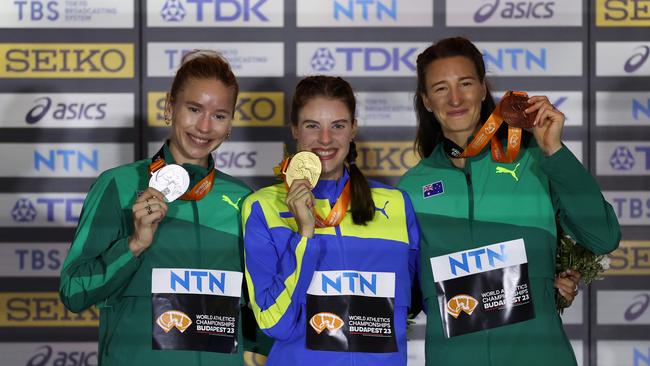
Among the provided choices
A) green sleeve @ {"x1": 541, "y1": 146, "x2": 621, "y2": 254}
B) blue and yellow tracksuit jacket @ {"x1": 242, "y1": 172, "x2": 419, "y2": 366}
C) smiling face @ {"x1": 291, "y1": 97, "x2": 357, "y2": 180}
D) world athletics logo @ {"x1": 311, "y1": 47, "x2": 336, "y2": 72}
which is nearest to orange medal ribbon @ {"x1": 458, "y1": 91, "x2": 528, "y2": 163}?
green sleeve @ {"x1": 541, "y1": 146, "x2": 621, "y2": 254}

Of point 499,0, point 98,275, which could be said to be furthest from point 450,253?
point 499,0

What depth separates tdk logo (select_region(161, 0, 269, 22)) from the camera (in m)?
3.47

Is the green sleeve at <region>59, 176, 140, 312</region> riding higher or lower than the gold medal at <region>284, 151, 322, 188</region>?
lower

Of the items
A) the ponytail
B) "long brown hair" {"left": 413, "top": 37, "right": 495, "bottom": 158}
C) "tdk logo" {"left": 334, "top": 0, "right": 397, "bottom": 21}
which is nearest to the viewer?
the ponytail

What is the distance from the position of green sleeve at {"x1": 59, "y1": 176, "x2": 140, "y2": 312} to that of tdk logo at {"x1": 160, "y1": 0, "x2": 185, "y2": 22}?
1371 millimetres

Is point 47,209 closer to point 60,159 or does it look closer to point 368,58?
point 60,159

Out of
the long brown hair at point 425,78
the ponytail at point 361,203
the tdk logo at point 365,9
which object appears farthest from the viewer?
the tdk logo at point 365,9

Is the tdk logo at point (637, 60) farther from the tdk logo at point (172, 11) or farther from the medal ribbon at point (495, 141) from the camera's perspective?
the tdk logo at point (172, 11)

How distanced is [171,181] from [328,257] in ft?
1.59

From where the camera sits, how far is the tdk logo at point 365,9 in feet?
11.4

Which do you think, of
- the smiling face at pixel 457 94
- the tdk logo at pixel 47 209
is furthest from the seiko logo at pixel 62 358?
the smiling face at pixel 457 94

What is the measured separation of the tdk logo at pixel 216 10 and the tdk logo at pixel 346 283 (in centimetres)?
169

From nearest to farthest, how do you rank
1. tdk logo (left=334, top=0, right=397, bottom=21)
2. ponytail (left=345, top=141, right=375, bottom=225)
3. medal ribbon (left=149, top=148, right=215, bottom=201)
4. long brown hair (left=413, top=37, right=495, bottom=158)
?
ponytail (left=345, top=141, right=375, bottom=225) < medal ribbon (left=149, top=148, right=215, bottom=201) < long brown hair (left=413, top=37, right=495, bottom=158) < tdk logo (left=334, top=0, right=397, bottom=21)

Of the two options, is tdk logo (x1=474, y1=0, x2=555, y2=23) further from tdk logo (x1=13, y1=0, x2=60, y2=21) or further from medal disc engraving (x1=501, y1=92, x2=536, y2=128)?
tdk logo (x1=13, y1=0, x2=60, y2=21)
